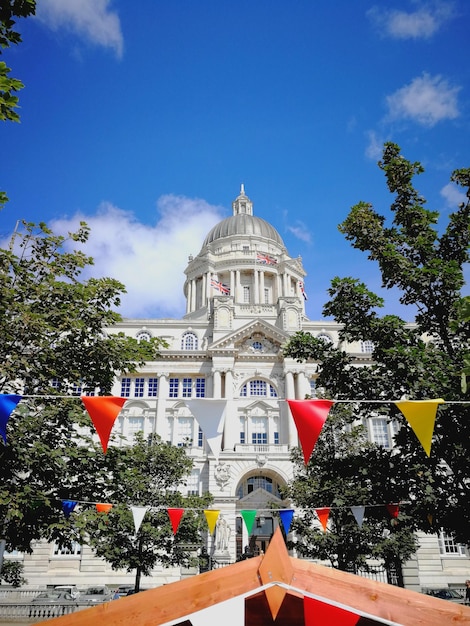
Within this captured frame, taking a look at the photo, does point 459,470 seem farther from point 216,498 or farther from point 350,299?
point 216,498

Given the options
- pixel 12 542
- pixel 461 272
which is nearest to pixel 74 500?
pixel 12 542

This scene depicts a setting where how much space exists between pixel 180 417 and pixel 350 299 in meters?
31.2

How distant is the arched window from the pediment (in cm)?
430

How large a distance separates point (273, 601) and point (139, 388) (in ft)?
137

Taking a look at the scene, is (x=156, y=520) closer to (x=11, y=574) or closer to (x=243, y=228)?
(x=11, y=574)

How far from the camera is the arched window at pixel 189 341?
4725 cm

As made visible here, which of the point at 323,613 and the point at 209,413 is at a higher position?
the point at 209,413

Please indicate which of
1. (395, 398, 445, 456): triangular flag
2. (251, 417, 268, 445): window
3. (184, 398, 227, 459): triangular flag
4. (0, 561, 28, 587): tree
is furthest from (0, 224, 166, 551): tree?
(251, 417, 268, 445): window

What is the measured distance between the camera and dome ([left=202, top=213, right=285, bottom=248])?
2817 inches

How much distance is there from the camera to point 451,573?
3475cm

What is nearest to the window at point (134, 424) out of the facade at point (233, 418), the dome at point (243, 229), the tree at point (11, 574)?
the facade at point (233, 418)

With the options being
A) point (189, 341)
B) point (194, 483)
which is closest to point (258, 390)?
point (189, 341)

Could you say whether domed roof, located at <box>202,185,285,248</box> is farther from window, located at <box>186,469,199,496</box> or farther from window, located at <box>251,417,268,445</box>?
window, located at <box>186,469,199,496</box>

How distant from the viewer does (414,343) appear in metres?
13.2
